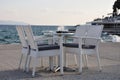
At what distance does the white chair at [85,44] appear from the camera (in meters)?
6.51

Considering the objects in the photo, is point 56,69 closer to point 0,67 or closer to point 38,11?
point 0,67

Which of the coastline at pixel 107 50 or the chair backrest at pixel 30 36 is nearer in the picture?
the chair backrest at pixel 30 36

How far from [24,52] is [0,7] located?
364 inches

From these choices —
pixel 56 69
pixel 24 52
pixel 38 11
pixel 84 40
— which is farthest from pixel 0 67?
pixel 38 11

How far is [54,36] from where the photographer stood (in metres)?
6.77

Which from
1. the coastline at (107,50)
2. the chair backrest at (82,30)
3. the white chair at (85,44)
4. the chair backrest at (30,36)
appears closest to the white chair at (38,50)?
the chair backrest at (30,36)

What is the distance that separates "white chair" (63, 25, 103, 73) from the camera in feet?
21.4

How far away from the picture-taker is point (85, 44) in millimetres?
7199

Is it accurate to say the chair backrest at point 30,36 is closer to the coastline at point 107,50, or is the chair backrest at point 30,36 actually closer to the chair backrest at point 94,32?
the chair backrest at point 94,32

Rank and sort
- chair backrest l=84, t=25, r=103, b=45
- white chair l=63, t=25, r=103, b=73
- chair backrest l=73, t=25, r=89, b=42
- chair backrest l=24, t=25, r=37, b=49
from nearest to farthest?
chair backrest l=24, t=25, r=37, b=49 → white chair l=63, t=25, r=103, b=73 → chair backrest l=84, t=25, r=103, b=45 → chair backrest l=73, t=25, r=89, b=42

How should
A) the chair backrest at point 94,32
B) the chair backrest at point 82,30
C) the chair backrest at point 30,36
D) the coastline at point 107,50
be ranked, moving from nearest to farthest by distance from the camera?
the chair backrest at point 30,36, the chair backrest at point 94,32, the chair backrest at point 82,30, the coastline at point 107,50

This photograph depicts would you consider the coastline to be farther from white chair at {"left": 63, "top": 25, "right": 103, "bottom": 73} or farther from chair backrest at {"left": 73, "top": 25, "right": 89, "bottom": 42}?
white chair at {"left": 63, "top": 25, "right": 103, "bottom": 73}

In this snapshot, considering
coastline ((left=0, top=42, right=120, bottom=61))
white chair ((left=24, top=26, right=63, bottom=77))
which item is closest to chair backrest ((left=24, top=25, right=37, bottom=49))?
white chair ((left=24, top=26, right=63, bottom=77))

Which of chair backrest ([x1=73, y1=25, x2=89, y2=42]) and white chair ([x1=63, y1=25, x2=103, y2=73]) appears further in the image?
chair backrest ([x1=73, y1=25, x2=89, y2=42])
